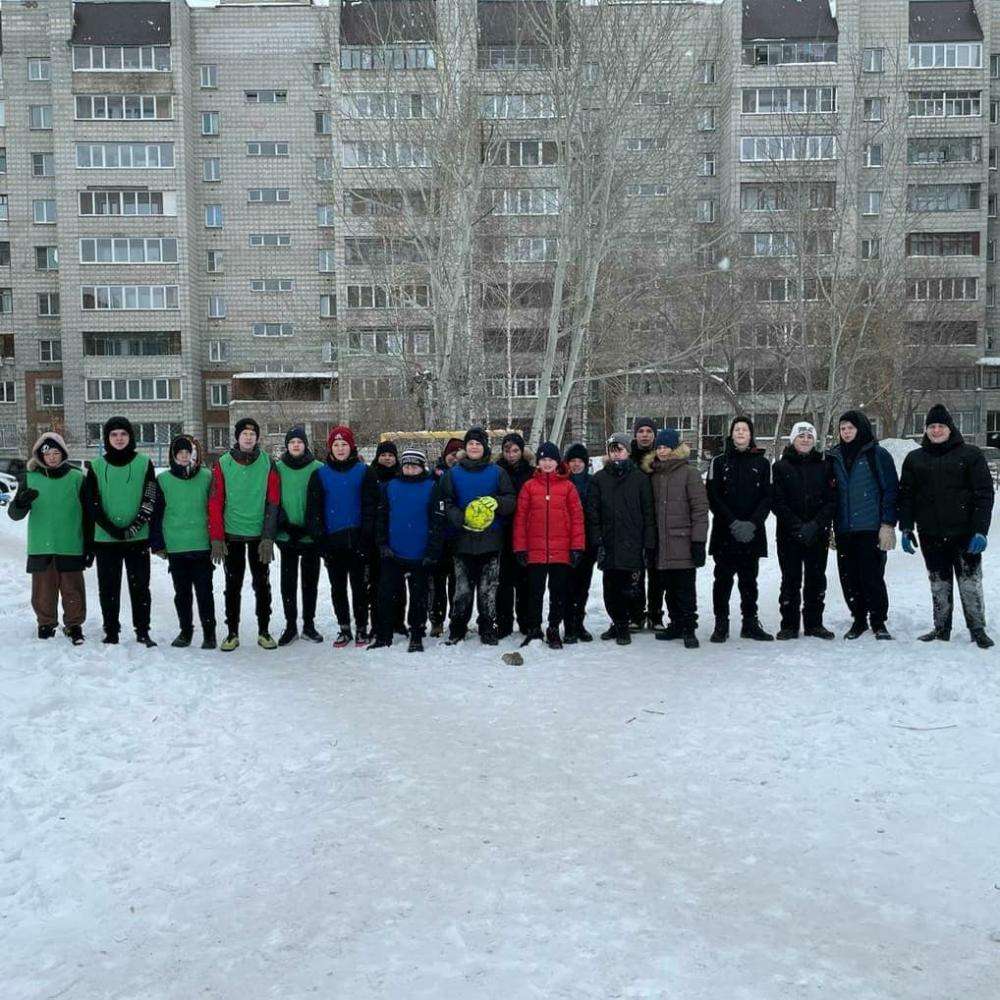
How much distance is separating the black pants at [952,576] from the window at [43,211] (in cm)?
5211

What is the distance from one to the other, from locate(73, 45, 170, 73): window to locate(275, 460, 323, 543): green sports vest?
151 ft

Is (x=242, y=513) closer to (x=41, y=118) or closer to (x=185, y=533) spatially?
(x=185, y=533)

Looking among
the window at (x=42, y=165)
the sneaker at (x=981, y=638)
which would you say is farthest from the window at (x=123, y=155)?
the sneaker at (x=981, y=638)

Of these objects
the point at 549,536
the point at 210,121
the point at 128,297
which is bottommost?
the point at 549,536

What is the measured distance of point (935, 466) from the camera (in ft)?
25.6

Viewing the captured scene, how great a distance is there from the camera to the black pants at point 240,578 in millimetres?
8172

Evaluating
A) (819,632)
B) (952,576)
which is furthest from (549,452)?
(952,576)

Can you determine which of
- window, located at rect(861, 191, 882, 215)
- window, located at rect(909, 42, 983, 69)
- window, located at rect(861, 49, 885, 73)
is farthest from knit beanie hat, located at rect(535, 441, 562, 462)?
window, located at rect(909, 42, 983, 69)

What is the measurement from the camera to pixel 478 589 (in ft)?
27.9

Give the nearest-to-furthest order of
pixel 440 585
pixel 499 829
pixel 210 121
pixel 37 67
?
1. pixel 499 829
2. pixel 440 585
3. pixel 37 67
4. pixel 210 121

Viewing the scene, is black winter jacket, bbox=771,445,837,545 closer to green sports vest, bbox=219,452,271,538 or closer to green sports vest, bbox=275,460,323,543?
green sports vest, bbox=275,460,323,543

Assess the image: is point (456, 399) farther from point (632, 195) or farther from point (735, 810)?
point (735, 810)

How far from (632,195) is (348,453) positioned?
1012cm

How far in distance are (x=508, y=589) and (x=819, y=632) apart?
2814 millimetres
